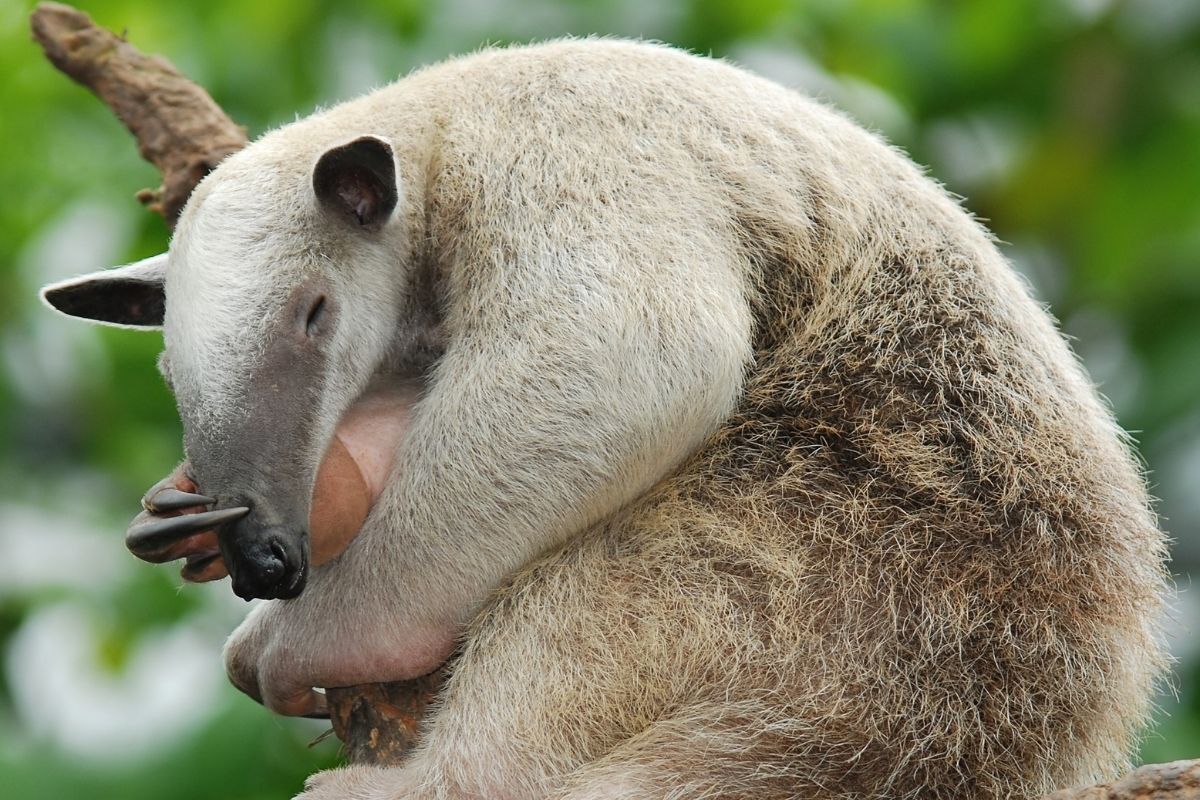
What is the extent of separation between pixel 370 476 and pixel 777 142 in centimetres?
156

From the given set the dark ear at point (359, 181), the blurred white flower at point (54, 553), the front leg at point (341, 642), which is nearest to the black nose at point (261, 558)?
the front leg at point (341, 642)

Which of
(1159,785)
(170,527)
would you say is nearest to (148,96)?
(170,527)

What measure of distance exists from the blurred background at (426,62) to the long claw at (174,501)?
369cm

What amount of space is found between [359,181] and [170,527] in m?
1.13

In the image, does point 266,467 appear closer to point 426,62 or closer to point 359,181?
point 359,181

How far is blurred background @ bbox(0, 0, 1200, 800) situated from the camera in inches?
306

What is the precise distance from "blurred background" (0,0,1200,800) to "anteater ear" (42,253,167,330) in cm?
287

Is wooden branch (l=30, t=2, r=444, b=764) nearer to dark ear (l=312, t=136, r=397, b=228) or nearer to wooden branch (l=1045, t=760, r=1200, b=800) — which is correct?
dark ear (l=312, t=136, r=397, b=228)

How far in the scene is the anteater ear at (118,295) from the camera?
4.60 metres

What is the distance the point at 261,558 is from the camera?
373cm

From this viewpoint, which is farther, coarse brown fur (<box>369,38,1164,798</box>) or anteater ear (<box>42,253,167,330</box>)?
anteater ear (<box>42,253,167,330</box>)

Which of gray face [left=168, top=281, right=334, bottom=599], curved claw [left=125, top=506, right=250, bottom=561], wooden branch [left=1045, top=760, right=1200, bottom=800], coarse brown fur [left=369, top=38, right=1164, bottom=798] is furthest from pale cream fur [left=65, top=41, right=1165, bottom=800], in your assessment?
wooden branch [left=1045, top=760, right=1200, bottom=800]

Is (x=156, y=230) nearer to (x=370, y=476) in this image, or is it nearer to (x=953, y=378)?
(x=370, y=476)

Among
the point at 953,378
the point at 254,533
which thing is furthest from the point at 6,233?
the point at 953,378
